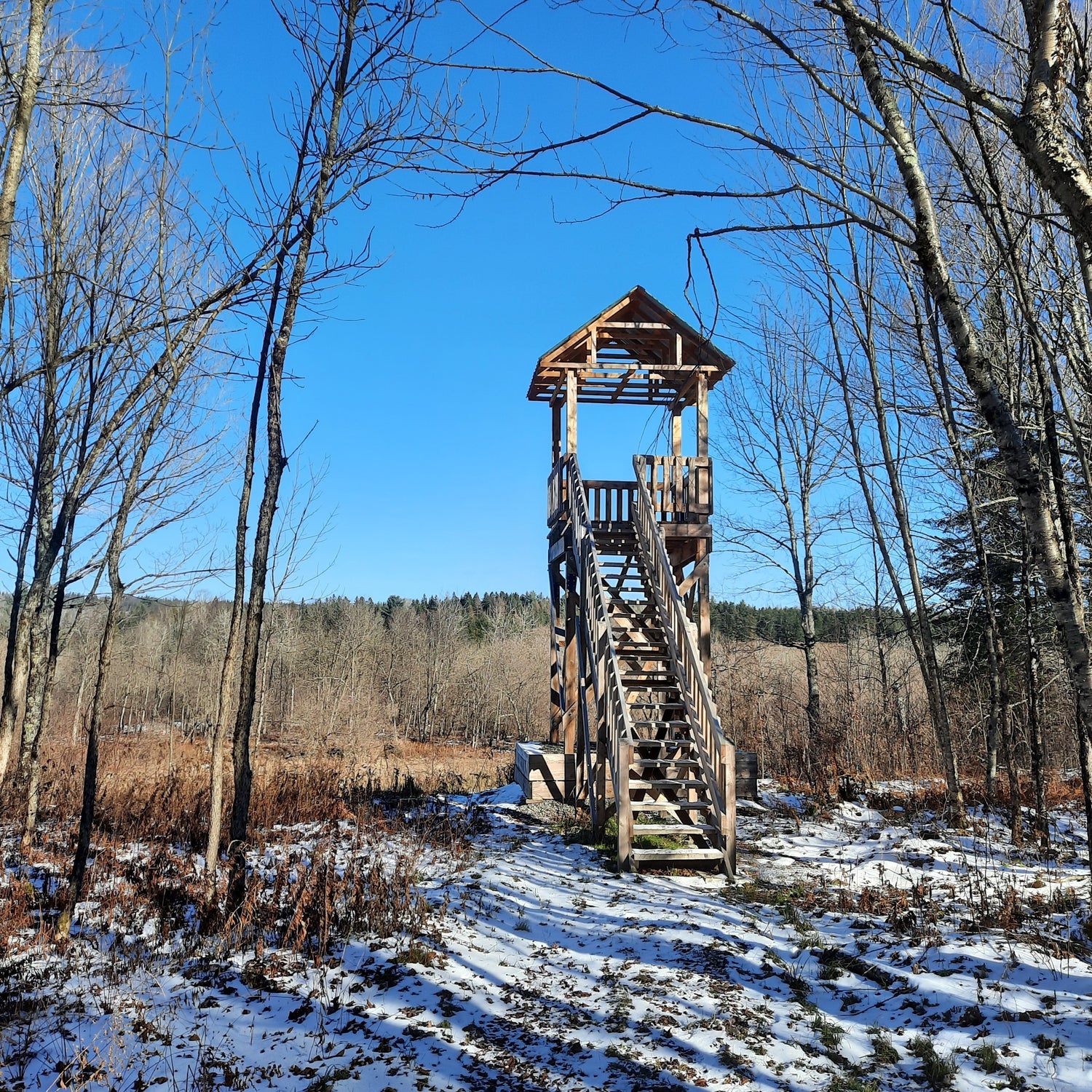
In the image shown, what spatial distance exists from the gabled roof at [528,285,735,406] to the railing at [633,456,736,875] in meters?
2.05

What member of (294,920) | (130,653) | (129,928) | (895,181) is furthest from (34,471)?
(130,653)

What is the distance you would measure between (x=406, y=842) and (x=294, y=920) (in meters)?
3.54

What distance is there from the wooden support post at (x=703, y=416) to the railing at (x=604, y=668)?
2234 mm

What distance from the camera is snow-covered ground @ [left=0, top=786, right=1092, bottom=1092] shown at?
4.16 meters

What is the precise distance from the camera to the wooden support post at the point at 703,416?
13.1 meters

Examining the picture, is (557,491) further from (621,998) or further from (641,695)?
(621,998)

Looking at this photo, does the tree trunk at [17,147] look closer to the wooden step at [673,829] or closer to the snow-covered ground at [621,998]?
the snow-covered ground at [621,998]

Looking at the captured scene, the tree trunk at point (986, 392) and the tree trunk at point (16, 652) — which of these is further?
the tree trunk at point (16, 652)

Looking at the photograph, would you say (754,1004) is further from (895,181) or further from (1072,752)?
(1072,752)

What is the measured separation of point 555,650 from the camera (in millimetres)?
13812

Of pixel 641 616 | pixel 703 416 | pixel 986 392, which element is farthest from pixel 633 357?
pixel 986 392

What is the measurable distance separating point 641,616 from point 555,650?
8.16 ft

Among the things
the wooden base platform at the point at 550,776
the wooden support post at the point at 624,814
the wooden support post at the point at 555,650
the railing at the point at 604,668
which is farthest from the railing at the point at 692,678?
the wooden base platform at the point at 550,776

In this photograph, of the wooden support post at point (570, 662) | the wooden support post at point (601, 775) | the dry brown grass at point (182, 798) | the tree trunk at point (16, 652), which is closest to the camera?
the tree trunk at point (16, 652)
